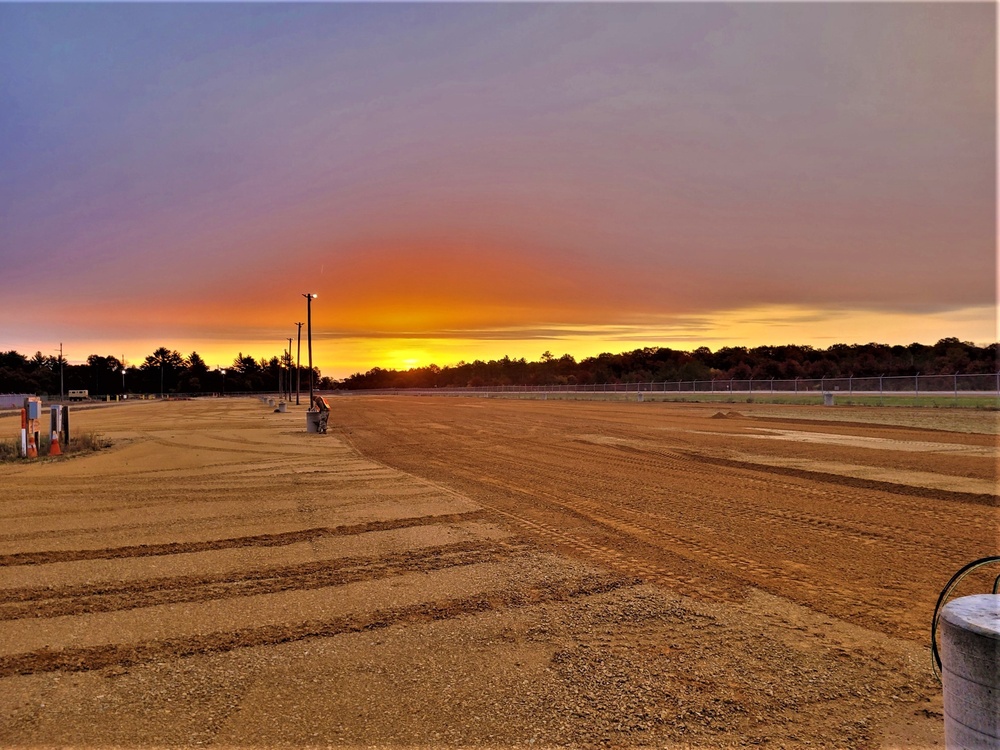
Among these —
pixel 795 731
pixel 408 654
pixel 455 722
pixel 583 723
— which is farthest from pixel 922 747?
pixel 408 654

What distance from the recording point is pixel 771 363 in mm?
115938

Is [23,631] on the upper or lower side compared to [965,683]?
lower

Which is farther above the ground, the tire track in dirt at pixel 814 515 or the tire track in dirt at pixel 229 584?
the tire track in dirt at pixel 229 584

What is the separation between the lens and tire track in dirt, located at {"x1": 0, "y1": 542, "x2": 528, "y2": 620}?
21.1ft

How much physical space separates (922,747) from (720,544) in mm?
4684

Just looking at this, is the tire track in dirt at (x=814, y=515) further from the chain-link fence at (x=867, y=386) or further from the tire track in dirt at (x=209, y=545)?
the chain-link fence at (x=867, y=386)

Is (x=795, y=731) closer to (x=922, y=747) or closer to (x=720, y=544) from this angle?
(x=922, y=747)

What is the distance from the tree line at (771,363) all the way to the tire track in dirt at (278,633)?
83404mm

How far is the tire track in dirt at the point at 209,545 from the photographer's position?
26.9 ft

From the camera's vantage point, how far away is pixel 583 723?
164 inches

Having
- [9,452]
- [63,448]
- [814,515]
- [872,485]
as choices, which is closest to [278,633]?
[814,515]

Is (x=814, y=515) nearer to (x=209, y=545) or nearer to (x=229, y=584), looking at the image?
(x=229, y=584)

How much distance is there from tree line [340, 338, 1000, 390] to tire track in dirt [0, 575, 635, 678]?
8340 centimetres

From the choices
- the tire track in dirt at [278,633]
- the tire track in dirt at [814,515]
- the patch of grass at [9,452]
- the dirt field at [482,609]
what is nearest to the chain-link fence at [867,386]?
the tire track in dirt at [814,515]
